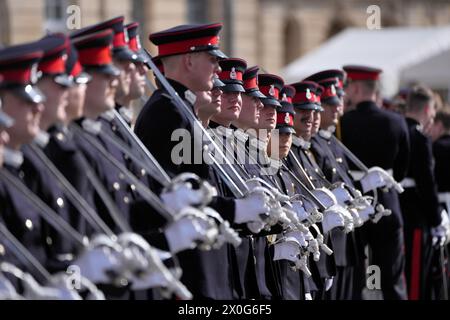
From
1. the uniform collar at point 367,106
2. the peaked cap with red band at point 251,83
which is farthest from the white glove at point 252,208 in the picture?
the uniform collar at point 367,106

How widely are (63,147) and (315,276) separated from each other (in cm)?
360

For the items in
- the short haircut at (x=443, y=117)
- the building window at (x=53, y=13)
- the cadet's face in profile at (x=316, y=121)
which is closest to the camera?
the cadet's face in profile at (x=316, y=121)

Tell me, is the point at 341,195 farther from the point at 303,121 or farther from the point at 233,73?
the point at 233,73

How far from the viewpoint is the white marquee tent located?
18.8 metres

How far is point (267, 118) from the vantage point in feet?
29.3

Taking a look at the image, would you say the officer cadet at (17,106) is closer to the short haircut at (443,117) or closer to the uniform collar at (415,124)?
the uniform collar at (415,124)

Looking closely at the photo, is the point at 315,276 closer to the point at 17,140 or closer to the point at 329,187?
the point at 329,187

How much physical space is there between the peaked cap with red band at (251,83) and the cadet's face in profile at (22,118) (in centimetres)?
312

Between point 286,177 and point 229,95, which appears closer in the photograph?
point 229,95

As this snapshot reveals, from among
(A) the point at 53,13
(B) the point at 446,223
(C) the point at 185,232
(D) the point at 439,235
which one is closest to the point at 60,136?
(C) the point at 185,232

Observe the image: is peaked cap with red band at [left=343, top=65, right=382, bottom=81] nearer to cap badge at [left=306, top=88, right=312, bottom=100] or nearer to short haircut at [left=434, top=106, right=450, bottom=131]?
short haircut at [left=434, top=106, right=450, bottom=131]

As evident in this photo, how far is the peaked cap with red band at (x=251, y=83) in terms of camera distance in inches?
348

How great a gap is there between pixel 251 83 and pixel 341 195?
1.01 meters
